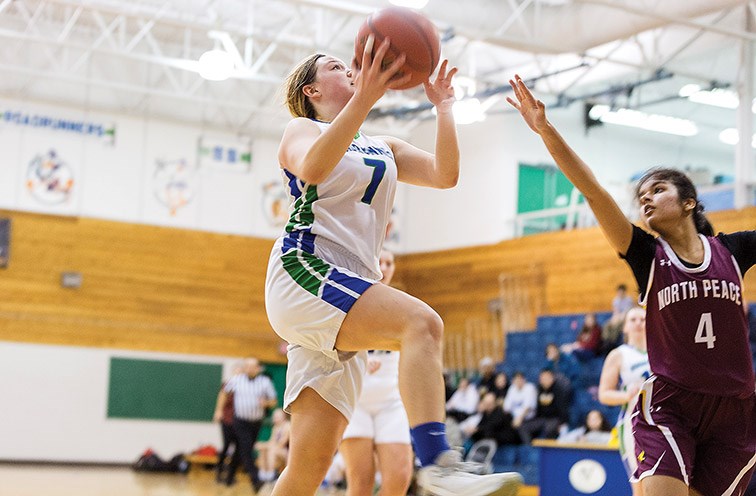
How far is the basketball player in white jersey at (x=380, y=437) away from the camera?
551 centimetres

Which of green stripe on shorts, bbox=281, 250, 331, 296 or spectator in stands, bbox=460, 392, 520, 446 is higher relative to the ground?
green stripe on shorts, bbox=281, 250, 331, 296

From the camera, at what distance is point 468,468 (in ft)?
9.90

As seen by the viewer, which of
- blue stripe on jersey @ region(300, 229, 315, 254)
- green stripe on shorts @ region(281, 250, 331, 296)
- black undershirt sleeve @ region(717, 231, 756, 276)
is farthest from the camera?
black undershirt sleeve @ region(717, 231, 756, 276)

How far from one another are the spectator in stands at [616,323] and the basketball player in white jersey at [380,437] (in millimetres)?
9354

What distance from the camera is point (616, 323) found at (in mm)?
15258

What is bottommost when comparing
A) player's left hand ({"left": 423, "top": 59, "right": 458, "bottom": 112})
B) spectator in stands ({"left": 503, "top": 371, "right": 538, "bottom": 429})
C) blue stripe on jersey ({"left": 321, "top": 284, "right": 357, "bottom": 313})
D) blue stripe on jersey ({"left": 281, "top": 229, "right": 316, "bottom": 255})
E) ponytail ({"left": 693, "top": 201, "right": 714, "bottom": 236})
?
spectator in stands ({"left": 503, "top": 371, "right": 538, "bottom": 429})

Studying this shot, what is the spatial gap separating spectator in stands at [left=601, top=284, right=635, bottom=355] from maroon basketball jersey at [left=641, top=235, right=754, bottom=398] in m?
11.4

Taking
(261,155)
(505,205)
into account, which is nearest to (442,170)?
(505,205)

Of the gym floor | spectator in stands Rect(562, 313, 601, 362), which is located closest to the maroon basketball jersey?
the gym floor

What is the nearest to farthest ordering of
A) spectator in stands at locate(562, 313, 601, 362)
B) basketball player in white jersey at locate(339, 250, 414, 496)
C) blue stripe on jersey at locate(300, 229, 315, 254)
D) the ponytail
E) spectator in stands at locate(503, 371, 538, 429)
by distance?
blue stripe on jersey at locate(300, 229, 315, 254), the ponytail, basketball player in white jersey at locate(339, 250, 414, 496), spectator in stands at locate(503, 371, 538, 429), spectator in stands at locate(562, 313, 601, 362)

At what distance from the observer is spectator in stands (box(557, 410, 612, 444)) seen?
1277 cm

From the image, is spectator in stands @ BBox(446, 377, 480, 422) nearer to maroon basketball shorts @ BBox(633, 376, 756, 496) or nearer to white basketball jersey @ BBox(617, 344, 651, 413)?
white basketball jersey @ BBox(617, 344, 651, 413)

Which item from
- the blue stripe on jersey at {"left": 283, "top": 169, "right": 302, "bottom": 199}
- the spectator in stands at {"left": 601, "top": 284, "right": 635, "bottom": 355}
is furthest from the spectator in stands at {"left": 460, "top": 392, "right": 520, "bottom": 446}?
the blue stripe on jersey at {"left": 283, "top": 169, "right": 302, "bottom": 199}

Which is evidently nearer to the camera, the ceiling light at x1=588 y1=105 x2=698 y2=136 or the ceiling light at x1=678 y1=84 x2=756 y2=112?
the ceiling light at x1=678 y1=84 x2=756 y2=112
